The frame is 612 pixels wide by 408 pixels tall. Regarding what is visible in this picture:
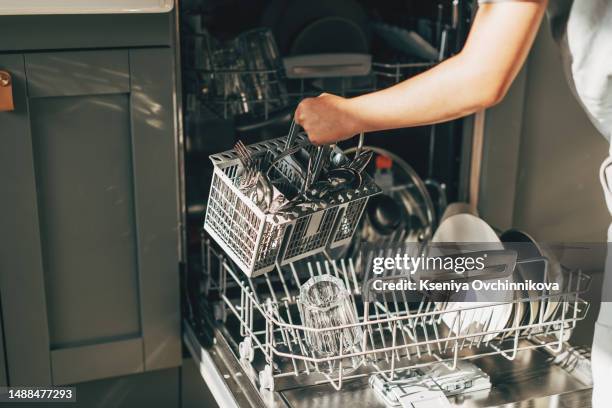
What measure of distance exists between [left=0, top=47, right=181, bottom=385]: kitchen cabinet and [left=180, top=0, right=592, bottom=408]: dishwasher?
3.6 inches

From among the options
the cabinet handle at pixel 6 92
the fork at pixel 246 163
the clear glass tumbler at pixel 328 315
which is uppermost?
the cabinet handle at pixel 6 92

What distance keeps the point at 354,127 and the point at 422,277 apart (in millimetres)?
418

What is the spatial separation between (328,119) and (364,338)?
14.4 inches

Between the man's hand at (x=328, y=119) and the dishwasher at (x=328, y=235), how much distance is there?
0.08m

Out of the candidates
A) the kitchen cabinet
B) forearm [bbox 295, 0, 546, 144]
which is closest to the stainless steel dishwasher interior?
the kitchen cabinet

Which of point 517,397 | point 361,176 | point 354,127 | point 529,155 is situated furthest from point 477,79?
point 529,155

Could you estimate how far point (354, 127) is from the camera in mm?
1160

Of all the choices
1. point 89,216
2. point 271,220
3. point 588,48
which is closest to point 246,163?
point 271,220

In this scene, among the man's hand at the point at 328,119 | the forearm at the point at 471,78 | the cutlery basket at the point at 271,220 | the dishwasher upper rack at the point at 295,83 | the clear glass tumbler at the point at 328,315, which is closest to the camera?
the forearm at the point at 471,78

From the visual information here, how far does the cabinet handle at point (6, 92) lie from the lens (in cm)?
140

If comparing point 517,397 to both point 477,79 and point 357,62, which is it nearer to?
point 477,79

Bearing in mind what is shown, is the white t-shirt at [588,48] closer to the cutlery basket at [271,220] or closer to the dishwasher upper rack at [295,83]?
the cutlery basket at [271,220]

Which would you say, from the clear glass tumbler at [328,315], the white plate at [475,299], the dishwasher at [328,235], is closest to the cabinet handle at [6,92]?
the dishwasher at [328,235]

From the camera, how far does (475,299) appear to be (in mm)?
1477
